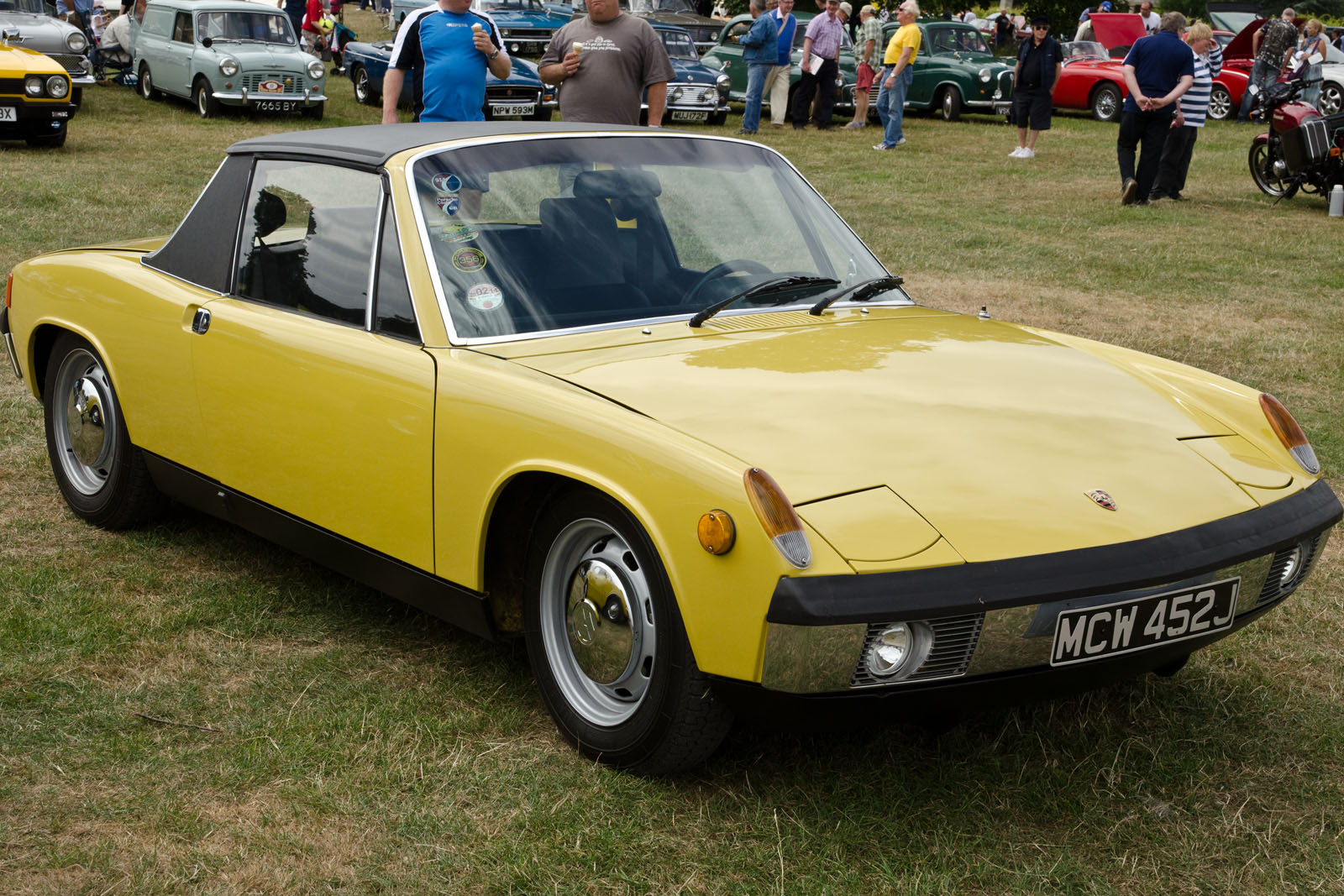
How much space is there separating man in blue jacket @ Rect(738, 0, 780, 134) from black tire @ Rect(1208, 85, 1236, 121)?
30.3 ft

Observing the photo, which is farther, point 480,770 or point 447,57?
point 447,57

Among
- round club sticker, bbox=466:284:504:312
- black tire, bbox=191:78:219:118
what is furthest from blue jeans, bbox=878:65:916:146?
round club sticker, bbox=466:284:504:312

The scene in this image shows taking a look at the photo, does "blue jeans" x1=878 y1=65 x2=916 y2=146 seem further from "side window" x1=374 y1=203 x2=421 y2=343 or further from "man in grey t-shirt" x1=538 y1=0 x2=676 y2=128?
"side window" x1=374 y1=203 x2=421 y2=343

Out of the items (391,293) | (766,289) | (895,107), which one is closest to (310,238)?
Answer: (391,293)

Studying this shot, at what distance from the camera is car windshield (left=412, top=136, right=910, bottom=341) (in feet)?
12.0

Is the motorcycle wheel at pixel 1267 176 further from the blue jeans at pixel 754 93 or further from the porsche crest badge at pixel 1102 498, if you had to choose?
the porsche crest badge at pixel 1102 498

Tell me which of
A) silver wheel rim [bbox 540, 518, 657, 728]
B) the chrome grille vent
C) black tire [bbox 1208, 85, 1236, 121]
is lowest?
black tire [bbox 1208, 85, 1236, 121]

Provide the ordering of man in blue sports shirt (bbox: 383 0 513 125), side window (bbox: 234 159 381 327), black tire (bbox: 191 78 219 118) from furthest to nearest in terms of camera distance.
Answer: black tire (bbox: 191 78 219 118)
man in blue sports shirt (bbox: 383 0 513 125)
side window (bbox: 234 159 381 327)

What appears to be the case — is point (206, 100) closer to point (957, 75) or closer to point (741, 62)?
point (741, 62)

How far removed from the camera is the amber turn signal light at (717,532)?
268 cm

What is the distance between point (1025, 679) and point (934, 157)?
1621 centimetres

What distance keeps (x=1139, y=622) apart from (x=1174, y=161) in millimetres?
12803

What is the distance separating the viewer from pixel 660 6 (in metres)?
25.4

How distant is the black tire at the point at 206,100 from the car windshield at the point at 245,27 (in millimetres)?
661
